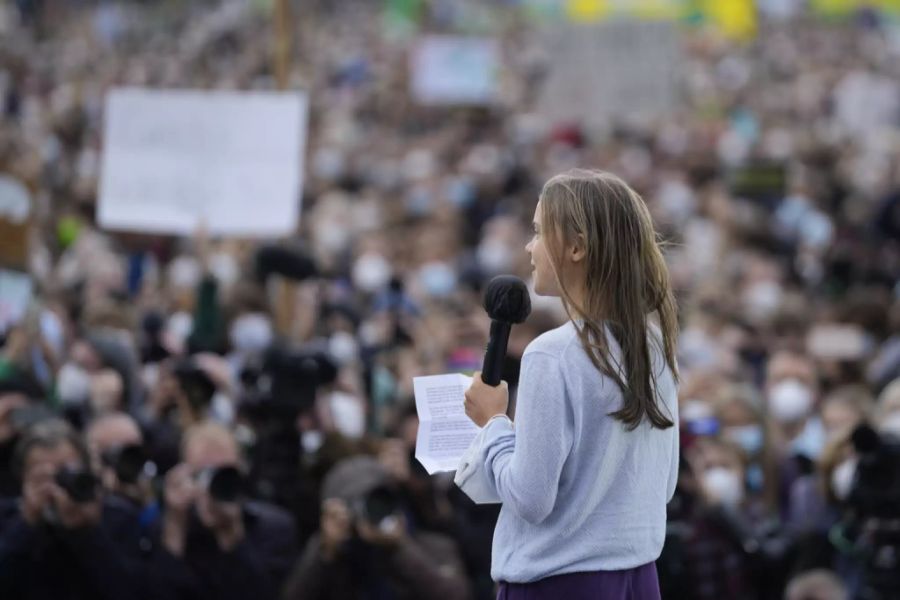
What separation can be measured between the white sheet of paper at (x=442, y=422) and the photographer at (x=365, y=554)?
5.61ft

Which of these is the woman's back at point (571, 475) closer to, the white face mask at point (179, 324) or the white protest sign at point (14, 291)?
the white protest sign at point (14, 291)

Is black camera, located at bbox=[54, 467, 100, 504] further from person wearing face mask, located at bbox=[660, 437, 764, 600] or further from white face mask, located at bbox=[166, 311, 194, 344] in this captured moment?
white face mask, located at bbox=[166, 311, 194, 344]

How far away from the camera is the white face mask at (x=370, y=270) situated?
11.7m

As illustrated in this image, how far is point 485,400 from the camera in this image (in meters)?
2.87

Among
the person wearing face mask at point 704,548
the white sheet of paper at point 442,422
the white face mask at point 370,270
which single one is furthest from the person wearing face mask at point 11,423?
the white face mask at point 370,270

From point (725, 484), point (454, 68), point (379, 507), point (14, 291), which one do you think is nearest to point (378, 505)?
point (379, 507)

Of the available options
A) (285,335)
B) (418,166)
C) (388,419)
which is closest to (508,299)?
(388,419)

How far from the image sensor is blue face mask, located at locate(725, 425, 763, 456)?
252 inches

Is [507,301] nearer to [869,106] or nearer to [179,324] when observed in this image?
[179,324]

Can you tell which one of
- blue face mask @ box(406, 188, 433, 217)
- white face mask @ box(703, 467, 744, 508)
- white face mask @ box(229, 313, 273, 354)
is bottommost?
Answer: blue face mask @ box(406, 188, 433, 217)

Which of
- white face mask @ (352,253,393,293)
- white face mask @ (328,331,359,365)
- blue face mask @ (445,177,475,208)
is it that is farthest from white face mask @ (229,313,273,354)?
blue face mask @ (445,177,475,208)

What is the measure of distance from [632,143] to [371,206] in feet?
19.6

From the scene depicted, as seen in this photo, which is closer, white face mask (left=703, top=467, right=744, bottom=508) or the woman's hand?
the woman's hand

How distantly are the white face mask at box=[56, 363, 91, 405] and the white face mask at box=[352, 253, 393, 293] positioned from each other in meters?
5.31
